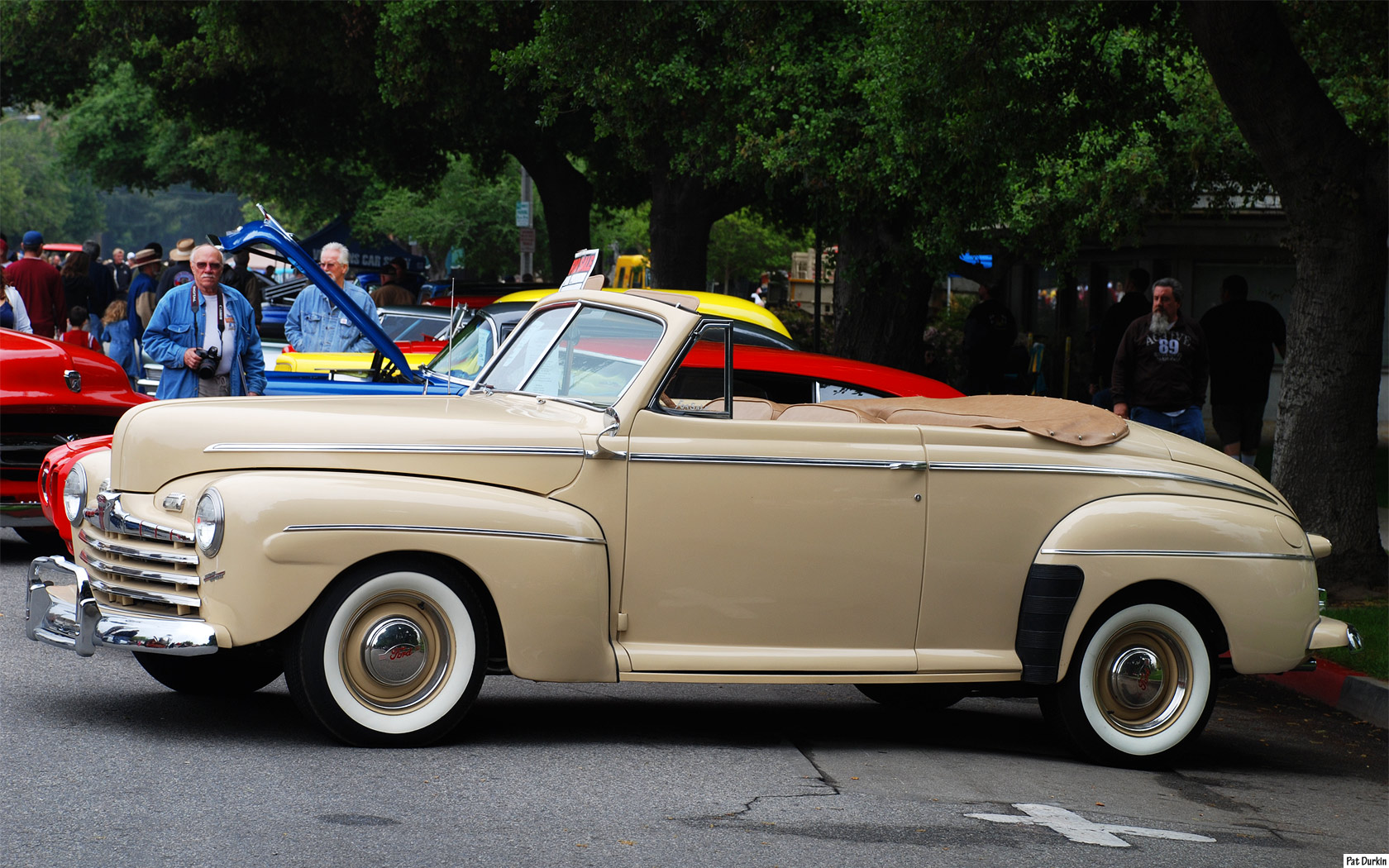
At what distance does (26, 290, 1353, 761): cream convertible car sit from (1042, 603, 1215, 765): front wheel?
0.01 m

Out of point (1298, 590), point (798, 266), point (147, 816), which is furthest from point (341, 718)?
point (798, 266)

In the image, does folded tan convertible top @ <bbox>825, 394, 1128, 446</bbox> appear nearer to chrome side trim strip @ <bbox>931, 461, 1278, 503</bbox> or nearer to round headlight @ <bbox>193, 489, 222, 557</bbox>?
chrome side trim strip @ <bbox>931, 461, 1278, 503</bbox>

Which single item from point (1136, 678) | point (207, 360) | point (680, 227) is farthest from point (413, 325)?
point (1136, 678)

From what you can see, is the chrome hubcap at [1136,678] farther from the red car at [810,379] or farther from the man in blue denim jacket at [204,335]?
the man in blue denim jacket at [204,335]

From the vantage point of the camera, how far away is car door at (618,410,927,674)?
18.9 ft

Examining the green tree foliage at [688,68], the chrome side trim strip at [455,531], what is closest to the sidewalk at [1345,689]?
the chrome side trim strip at [455,531]

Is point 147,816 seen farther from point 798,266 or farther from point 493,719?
point 798,266

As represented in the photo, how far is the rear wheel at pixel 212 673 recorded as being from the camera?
20.7 ft

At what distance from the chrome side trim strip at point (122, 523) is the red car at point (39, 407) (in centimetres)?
364

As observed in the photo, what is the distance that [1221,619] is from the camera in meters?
6.33

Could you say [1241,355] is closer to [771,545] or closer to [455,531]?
[771,545]

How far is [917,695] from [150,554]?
3512 mm

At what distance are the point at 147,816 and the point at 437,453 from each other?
1.62 m

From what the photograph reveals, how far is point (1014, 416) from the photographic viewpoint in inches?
251
